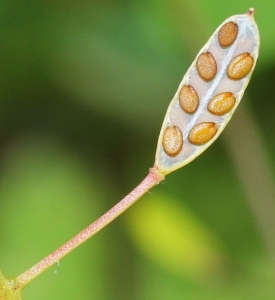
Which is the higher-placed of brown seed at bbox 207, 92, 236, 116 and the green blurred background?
brown seed at bbox 207, 92, 236, 116

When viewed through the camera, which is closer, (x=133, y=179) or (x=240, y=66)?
(x=240, y=66)

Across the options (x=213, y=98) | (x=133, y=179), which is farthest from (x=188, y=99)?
(x=133, y=179)

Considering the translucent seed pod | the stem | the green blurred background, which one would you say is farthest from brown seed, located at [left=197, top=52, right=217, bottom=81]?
the green blurred background

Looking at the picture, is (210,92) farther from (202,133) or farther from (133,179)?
(133,179)

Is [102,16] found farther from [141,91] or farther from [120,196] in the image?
[120,196]

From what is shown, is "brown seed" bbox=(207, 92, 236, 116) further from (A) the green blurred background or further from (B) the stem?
(A) the green blurred background

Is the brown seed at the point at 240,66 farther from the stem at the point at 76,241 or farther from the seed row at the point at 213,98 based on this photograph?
the stem at the point at 76,241

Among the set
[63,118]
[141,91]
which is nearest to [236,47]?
[141,91]

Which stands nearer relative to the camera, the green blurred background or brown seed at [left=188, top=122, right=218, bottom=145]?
brown seed at [left=188, top=122, right=218, bottom=145]
